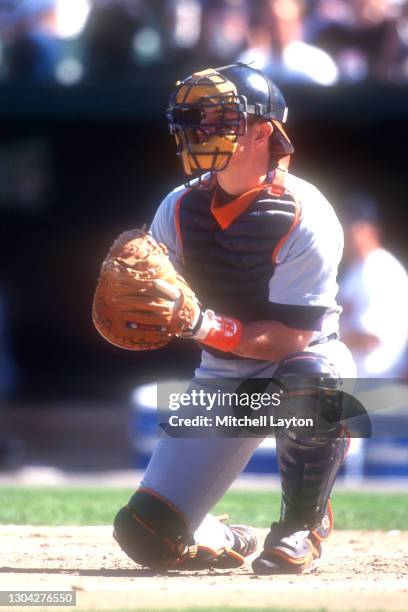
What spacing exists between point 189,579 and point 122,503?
239 centimetres

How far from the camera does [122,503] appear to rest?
6.38 m

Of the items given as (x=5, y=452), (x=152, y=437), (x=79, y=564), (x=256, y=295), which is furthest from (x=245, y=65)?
(x=5, y=452)

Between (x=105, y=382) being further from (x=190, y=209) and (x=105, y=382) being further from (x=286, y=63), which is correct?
(x=190, y=209)

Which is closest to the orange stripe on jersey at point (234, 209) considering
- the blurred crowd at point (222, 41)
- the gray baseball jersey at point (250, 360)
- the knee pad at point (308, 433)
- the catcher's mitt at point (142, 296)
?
the gray baseball jersey at point (250, 360)

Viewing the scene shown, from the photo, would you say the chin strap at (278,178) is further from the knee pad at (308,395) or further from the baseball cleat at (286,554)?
the baseball cleat at (286,554)

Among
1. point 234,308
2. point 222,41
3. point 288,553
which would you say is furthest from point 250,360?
point 222,41

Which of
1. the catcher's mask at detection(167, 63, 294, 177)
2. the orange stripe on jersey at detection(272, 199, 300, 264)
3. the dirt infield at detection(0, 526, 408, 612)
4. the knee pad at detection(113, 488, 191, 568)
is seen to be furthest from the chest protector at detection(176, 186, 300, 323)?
the dirt infield at detection(0, 526, 408, 612)

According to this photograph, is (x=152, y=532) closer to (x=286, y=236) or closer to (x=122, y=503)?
(x=286, y=236)

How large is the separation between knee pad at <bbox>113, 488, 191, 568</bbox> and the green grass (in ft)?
4.52

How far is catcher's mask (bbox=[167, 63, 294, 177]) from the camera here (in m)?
4.14

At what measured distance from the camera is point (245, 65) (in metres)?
4.41

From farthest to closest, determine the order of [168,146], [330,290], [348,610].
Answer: [168,146] → [330,290] → [348,610]

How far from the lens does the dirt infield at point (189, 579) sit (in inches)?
136

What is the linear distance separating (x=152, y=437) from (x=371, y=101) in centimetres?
299
